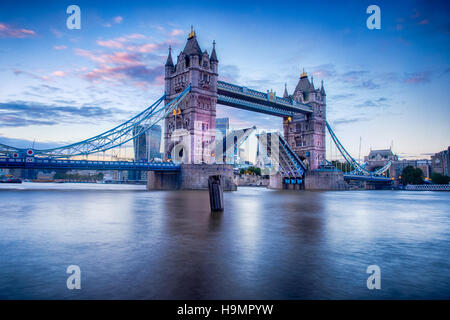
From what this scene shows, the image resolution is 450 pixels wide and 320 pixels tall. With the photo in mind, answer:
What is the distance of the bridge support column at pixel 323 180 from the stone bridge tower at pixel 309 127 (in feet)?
16.8

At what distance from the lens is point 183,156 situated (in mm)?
46500

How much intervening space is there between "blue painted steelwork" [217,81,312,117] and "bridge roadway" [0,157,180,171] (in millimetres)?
16219

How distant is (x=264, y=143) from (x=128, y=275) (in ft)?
159

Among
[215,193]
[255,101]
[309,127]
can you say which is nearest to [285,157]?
[255,101]

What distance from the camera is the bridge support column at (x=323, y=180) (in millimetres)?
59531

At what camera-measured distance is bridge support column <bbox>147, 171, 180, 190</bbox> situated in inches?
1751

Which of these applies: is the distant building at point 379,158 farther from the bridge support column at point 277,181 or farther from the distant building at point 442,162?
the bridge support column at point 277,181

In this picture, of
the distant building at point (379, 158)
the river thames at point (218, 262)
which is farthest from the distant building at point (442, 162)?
the river thames at point (218, 262)

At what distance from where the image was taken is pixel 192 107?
45.2 m
